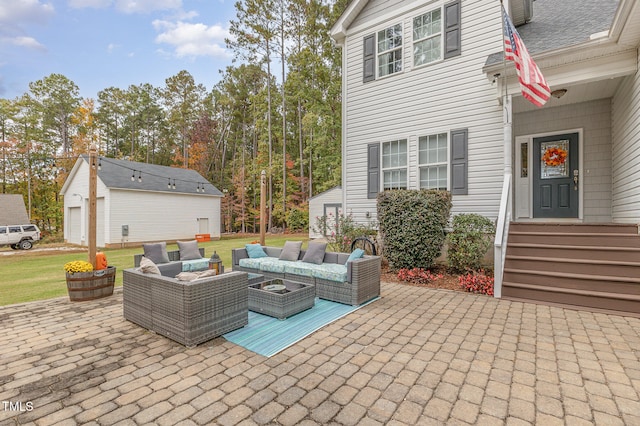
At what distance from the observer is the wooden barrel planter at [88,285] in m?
4.81

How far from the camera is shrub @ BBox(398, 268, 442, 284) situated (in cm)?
604

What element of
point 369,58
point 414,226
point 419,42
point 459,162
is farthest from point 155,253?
point 419,42

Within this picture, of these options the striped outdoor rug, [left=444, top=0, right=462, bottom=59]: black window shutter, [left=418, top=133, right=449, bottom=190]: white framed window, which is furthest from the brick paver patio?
[left=444, top=0, right=462, bottom=59]: black window shutter

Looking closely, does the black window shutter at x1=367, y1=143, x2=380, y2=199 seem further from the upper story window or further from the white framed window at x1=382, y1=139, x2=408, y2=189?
the upper story window

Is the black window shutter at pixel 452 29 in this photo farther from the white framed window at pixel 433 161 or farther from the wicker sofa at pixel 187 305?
the wicker sofa at pixel 187 305

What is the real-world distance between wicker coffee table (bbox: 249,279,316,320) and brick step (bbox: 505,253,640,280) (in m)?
3.82

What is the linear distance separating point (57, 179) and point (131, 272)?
1056 inches

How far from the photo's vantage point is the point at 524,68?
4.48 metres

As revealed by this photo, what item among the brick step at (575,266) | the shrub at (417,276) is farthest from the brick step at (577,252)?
the shrub at (417,276)

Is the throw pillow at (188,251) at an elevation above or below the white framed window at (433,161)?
below

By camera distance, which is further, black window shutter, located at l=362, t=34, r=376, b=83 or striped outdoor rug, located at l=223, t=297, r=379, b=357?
black window shutter, located at l=362, t=34, r=376, b=83

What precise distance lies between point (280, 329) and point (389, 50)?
25.6ft

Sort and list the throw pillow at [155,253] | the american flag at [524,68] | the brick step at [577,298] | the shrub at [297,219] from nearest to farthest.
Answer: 1. the brick step at [577,298]
2. the american flag at [524,68]
3. the throw pillow at [155,253]
4. the shrub at [297,219]

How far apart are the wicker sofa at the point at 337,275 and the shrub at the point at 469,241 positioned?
7.22ft
